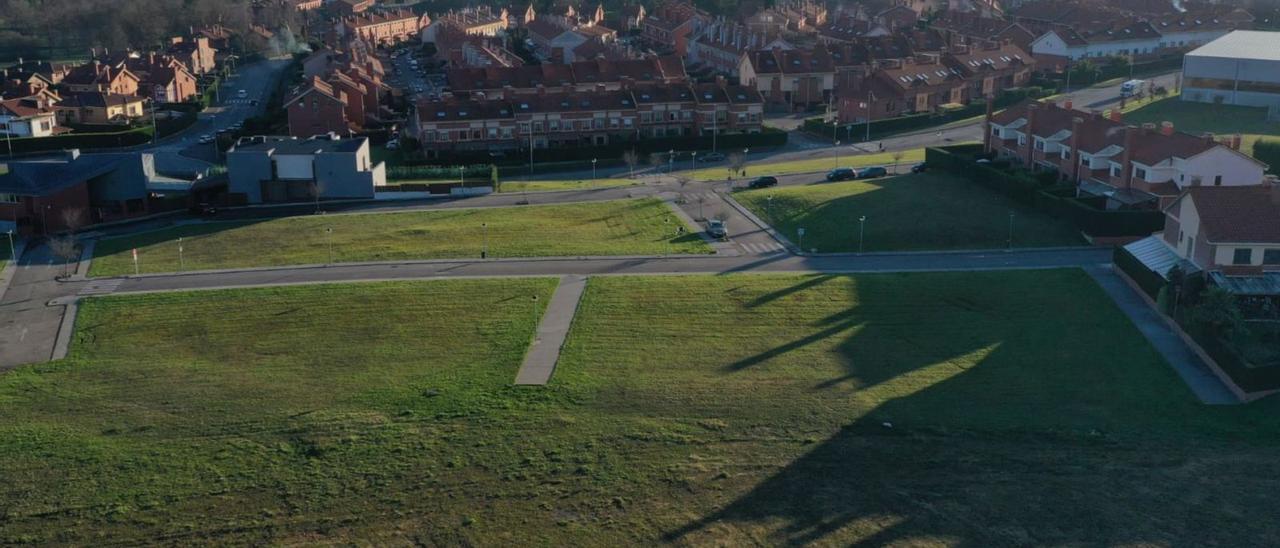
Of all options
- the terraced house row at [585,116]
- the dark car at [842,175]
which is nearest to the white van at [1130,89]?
the terraced house row at [585,116]

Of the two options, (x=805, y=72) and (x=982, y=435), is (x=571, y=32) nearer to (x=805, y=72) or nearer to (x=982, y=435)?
(x=805, y=72)

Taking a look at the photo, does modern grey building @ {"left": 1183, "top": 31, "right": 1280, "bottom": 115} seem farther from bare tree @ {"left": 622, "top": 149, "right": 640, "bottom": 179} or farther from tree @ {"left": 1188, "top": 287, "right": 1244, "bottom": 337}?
tree @ {"left": 1188, "top": 287, "right": 1244, "bottom": 337}

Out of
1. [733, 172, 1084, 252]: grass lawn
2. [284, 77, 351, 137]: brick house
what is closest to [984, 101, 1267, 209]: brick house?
[733, 172, 1084, 252]: grass lawn

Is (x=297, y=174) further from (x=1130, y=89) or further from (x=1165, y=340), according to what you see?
(x=1130, y=89)

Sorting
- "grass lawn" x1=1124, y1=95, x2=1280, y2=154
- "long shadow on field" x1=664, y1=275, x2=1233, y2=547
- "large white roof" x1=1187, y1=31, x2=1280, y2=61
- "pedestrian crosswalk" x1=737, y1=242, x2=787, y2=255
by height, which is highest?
"large white roof" x1=1187, y1=31, x2=1280, y2=61

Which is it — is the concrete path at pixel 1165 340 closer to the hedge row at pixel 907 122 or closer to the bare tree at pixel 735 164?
the bare tree at pixel 735 164
